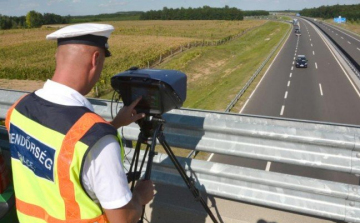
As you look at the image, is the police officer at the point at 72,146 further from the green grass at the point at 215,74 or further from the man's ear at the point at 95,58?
the green grass at the point at 215,74

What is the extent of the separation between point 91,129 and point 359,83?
1074 inches

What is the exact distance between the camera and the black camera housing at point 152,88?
7.23 ft

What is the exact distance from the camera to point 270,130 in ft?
8.34

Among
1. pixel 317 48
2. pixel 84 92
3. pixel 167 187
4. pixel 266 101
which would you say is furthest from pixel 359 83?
pixel 84 92

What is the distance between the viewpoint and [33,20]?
140875 millimetres

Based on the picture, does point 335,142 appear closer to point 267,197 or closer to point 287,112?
point 267,197

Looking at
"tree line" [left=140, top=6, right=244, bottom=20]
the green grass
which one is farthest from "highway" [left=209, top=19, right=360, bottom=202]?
"tree line" [left=140, top=6, right=244, bottom=20]

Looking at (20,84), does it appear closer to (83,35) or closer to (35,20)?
(83,35)

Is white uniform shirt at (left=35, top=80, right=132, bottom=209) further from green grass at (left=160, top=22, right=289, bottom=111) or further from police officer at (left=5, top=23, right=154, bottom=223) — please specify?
green grass at (left=160, top=22, right=289, bottom=111)

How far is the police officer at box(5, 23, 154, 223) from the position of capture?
1.50 m

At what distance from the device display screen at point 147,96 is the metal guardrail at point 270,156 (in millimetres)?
594

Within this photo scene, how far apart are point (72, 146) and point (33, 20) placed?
15991cm

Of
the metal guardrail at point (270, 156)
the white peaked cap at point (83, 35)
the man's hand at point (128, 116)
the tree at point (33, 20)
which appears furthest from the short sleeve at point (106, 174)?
the tree at point (33, 20)

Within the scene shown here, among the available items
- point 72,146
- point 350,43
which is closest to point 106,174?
point 72,146
